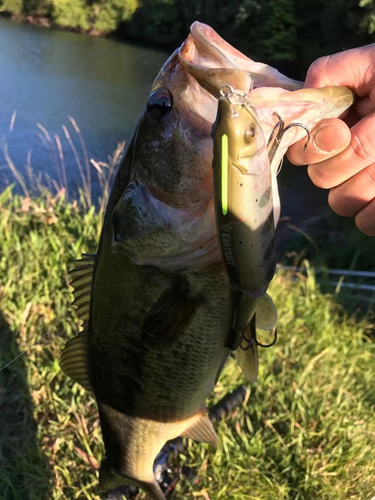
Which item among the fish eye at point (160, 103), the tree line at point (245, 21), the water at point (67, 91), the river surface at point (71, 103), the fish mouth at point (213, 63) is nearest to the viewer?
the fish mouth at point (213, 63)

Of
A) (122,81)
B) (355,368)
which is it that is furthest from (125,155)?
(122,81)

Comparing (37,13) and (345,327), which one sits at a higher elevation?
(345,327)

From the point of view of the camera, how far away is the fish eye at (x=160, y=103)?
1.34m

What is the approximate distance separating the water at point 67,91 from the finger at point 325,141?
7840mm

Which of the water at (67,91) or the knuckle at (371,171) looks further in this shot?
the water at (67,91)

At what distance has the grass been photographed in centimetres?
264

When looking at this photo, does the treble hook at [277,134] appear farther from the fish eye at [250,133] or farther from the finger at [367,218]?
the finger at [367,218]

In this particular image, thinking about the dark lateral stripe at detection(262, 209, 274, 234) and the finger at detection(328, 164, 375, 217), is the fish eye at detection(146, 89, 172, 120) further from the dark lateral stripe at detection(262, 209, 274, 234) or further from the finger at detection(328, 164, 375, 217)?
the finger at detection(328, 164, 375, 217)

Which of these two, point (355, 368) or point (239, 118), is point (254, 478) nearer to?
point (355, 368)

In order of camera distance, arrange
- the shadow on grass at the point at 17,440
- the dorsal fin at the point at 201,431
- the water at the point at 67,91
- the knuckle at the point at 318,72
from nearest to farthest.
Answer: the knuckle at the point at 318,72 → the dorsal fin at the point at 201,431 → the shadow on grass at the point at 17,440 → the water at the point at 67,91

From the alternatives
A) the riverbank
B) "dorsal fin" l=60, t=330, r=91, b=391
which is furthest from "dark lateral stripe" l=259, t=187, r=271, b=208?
the riverbank

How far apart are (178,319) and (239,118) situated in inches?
31.4

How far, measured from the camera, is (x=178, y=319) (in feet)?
5.12

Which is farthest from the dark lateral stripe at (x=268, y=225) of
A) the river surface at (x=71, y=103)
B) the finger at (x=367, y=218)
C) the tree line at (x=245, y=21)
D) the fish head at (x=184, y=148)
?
the tree line at (x=245, y=21)
